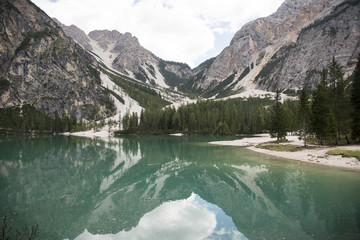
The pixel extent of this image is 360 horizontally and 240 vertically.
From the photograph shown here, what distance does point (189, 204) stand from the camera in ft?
64.2

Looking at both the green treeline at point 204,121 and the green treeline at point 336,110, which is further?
the green treeline at point 204,121

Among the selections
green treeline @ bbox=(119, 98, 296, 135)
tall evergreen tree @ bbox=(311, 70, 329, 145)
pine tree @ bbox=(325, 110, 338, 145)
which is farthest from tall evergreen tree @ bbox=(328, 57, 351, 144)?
green treeline @ bbox=(119, 98, 296, 135)

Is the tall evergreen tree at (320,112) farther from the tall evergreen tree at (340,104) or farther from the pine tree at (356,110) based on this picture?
the pine tree at (356,110)

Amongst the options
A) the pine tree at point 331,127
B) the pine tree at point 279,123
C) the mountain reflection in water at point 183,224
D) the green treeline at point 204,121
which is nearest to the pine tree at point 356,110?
the pine tree at point 331,127

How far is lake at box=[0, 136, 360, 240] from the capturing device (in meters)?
13.9

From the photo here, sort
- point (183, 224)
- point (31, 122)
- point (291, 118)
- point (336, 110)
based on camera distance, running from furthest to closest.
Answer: point (31, 122) → point (291, 118) → point (336, 110) → point (183, 224)

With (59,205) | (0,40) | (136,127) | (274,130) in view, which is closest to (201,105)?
(136,127)

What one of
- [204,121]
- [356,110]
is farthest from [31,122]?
[356,110]

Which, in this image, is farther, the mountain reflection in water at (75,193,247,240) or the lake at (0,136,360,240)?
the lake at (0,136,360,240)

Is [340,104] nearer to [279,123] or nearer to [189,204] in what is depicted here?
[279,123]

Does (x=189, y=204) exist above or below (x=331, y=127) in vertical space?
below

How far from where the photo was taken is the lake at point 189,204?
1392cm

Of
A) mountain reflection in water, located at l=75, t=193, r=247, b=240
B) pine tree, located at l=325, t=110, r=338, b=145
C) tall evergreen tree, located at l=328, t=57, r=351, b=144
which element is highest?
tall evergreen tree, located at l=328, t=57, r=351, b=144

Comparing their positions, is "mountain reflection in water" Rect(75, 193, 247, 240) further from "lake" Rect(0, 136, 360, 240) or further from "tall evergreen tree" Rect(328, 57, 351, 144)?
"tall evergreen tree" Rect(328, 57, 351, 144)
